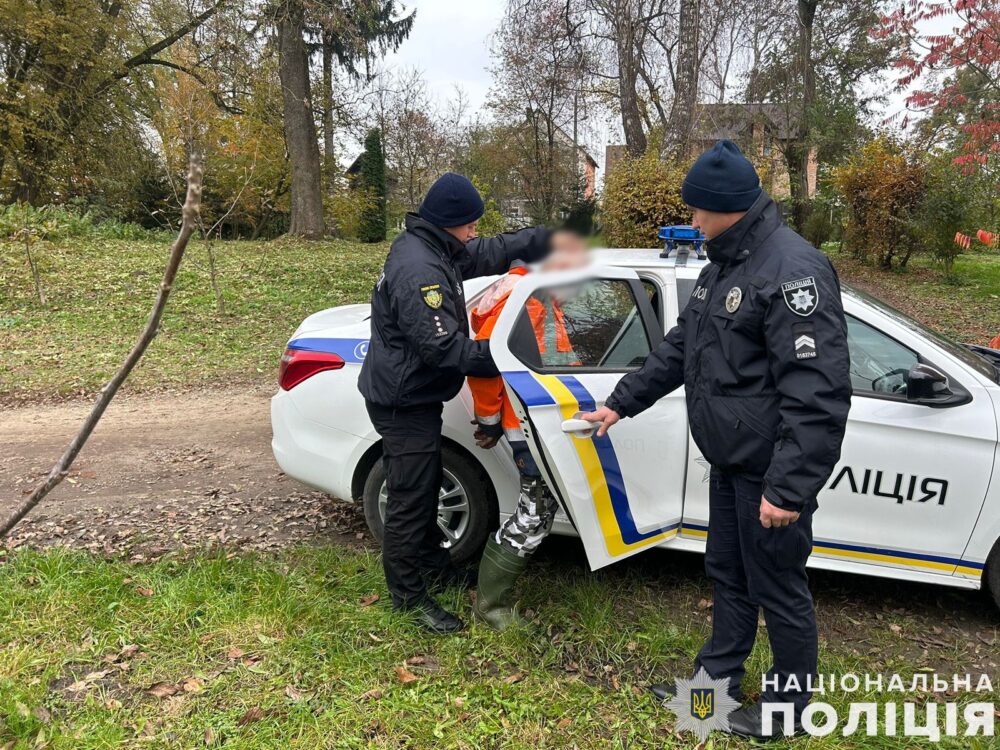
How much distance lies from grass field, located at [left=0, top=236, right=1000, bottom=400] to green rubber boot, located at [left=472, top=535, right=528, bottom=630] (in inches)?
201

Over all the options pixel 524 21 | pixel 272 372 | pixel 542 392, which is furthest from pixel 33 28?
pixel 542 392

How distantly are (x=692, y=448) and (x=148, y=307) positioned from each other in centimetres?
903

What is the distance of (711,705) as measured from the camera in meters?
2.56

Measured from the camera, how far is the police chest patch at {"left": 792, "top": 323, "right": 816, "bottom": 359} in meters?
1.99

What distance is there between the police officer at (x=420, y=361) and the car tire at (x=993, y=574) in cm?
212

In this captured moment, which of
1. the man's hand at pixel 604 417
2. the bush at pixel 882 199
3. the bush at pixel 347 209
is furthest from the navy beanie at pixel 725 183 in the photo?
the bush at pixel 347 209

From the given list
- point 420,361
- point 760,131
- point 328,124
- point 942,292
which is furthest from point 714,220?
point 328,124

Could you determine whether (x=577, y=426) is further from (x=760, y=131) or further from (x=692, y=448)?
(x=760, y=131)

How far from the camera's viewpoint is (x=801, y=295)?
6.67ft

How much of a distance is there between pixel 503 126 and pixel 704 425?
78.8ft

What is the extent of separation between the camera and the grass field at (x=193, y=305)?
7613mm

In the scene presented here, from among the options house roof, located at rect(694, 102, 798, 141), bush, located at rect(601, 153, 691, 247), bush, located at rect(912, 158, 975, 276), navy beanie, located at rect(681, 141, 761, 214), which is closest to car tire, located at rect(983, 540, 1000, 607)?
navy beanie, located at rect(681, 141, 761, 214)

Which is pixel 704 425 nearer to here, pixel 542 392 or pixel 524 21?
pixel 542 392

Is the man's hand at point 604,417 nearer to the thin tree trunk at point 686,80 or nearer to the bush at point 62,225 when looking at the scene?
the thin tree trunk at point 686,80
